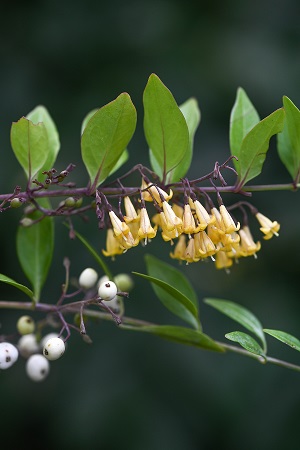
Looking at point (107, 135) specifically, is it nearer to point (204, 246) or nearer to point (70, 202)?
point (70, 202)

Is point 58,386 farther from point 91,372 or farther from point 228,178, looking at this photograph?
point 228,178

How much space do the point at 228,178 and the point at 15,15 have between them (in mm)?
1422

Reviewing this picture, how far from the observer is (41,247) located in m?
1.61

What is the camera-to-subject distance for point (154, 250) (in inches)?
114

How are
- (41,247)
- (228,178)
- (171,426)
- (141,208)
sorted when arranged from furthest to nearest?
(228,178) → (171,426) → (41,247) → (141,208)

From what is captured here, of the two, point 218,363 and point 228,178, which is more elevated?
point 228,178

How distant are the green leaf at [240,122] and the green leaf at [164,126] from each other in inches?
6.3

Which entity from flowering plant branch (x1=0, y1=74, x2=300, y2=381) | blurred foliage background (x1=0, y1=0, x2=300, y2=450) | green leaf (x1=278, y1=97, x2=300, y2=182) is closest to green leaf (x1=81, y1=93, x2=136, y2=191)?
flowering plant branch (x1=0, y1=74, x2=300, y2=381)

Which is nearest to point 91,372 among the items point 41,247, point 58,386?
point 58,386

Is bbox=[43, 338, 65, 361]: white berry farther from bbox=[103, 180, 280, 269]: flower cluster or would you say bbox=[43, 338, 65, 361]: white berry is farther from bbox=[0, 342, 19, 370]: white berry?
bbox=[103, 180, 280, 269]: flower cluster

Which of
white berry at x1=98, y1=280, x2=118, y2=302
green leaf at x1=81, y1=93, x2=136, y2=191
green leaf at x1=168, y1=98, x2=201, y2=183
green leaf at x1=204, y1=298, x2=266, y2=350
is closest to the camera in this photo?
green leaf at x1=81, y1=93, x2=136, y2=191

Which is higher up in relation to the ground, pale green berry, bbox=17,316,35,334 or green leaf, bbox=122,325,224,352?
pale green berry, bbox=17,316,35,334

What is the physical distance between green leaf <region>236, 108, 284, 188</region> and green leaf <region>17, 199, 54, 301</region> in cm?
53

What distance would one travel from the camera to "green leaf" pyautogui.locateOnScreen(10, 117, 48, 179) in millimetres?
1321
